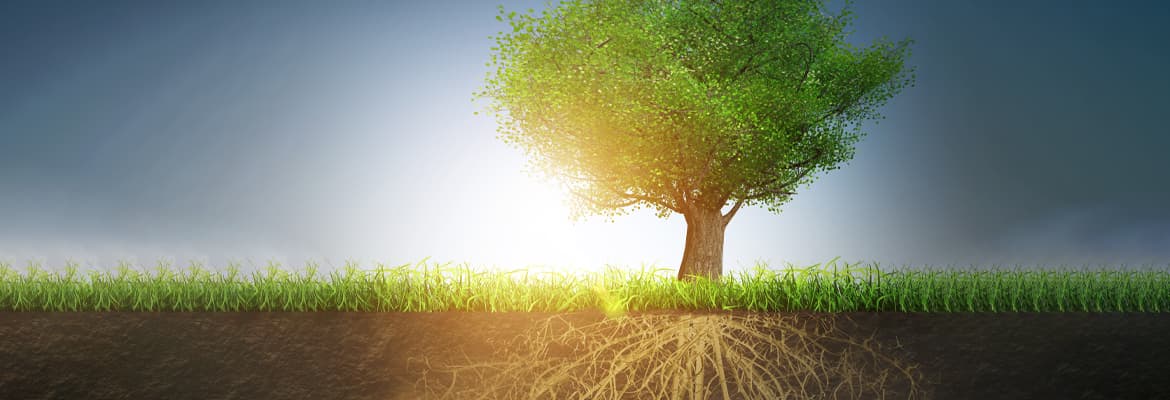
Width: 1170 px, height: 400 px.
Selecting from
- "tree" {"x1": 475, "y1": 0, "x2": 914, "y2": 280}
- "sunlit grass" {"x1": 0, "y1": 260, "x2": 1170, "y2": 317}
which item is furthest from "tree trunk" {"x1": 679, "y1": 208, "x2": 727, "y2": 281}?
"sunlit grass" {"x1": 0, "y1": 260, "x2": 1170, "y2": 317}

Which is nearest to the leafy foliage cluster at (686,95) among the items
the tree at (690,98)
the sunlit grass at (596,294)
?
the tree at (690,98)

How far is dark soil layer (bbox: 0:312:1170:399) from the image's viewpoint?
6.64m

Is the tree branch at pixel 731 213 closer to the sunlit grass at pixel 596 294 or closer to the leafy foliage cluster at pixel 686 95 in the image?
the leafy foliage cluster at pixel 686 95

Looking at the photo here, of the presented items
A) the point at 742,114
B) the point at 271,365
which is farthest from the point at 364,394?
the point at 742,114

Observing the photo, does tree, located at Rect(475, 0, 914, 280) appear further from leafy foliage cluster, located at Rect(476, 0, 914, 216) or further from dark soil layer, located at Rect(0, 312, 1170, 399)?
dark soil layer, located at Rect(0, 312, 1170, 399)

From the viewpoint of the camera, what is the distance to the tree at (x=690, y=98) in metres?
11.1

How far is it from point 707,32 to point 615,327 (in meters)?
6.49

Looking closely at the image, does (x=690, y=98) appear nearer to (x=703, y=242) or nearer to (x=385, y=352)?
(x=703, y=242)

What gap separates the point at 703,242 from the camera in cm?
1259

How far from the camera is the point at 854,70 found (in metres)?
12.8

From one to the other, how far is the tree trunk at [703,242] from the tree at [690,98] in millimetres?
20

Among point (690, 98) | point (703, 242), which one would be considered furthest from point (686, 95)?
point (703, 242)

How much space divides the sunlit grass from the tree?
417 centimetres

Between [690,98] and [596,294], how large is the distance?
4.66 metres
